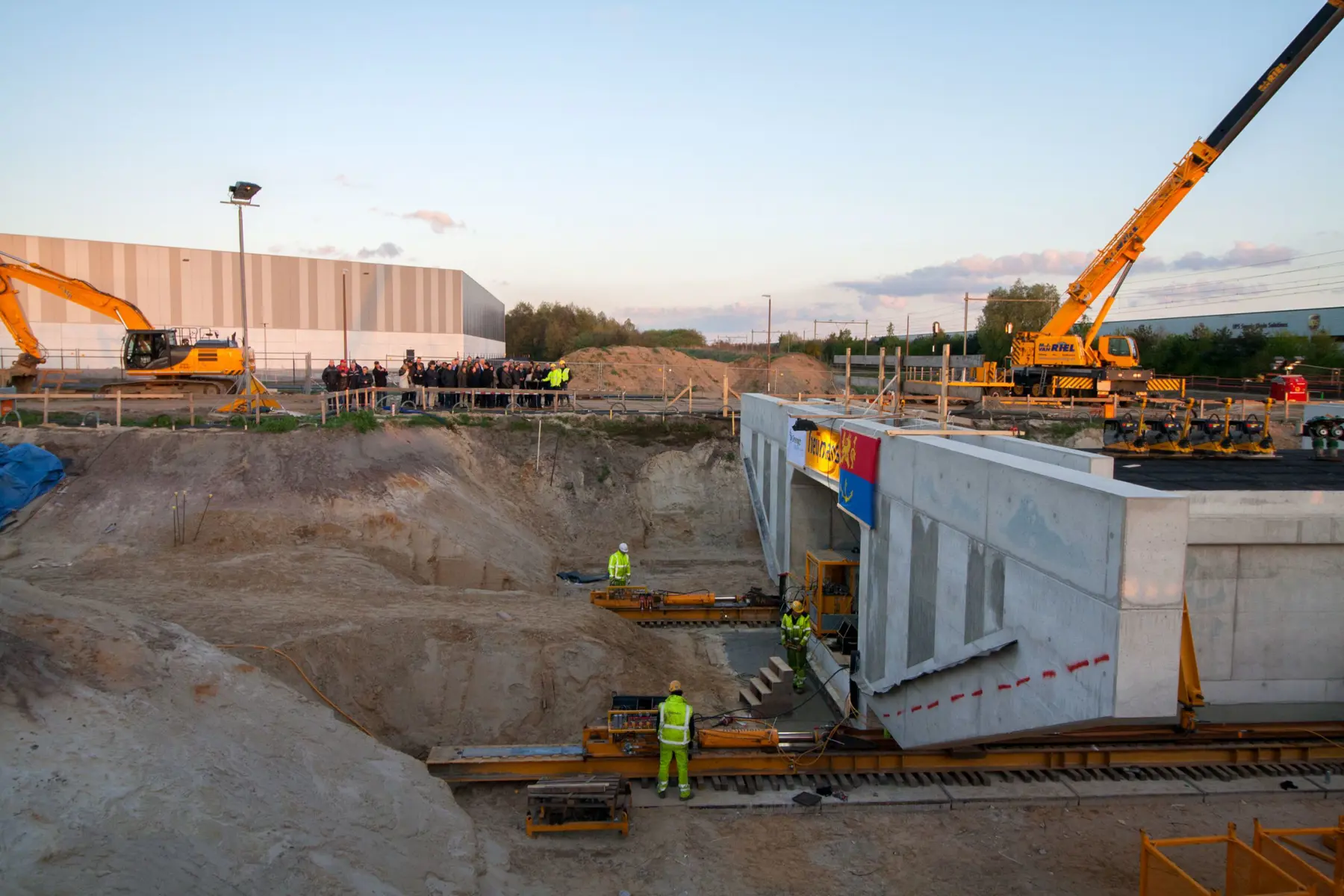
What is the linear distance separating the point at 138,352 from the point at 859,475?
92.6 feet

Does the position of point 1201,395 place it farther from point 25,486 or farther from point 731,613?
point 25,486

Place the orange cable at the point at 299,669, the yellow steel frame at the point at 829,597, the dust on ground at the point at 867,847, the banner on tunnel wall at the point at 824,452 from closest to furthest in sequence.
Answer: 1. the dust on ground at the point at 867,847
2. the orange cable at the point at 299,669
3. the banner on tunnel wall at the point at 824,452
4. the yellow steel frame at the point at 829,597

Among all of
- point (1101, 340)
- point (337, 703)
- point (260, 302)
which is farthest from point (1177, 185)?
point (260, 302)

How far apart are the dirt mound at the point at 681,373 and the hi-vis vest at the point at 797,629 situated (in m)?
30.9

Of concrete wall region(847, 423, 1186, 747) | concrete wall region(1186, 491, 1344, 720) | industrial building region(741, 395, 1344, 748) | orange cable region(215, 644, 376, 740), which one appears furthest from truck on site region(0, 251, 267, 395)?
concrete wall region(1186, 491, 1344, 720)

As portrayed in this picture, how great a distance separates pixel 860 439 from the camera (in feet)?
47.2

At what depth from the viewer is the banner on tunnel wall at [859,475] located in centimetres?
1398

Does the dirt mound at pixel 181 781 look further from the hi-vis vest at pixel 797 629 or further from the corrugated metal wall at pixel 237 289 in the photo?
the corrugated metal wall at pixel 237 289

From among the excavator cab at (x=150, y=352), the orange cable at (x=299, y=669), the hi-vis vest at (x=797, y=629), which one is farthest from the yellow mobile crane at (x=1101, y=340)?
the excavator cab at (x=150, y=352)

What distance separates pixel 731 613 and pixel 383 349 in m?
38.4

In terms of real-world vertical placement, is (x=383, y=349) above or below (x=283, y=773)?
above

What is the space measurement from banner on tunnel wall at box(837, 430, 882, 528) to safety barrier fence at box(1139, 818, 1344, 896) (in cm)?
689

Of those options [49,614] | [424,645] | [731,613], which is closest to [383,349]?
[731,613]

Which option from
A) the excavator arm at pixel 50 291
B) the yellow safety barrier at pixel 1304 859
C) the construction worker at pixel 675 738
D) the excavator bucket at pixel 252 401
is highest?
the excavator arm at pixel 50 291
